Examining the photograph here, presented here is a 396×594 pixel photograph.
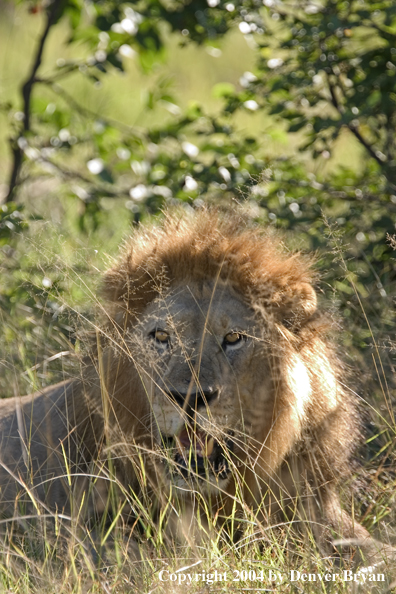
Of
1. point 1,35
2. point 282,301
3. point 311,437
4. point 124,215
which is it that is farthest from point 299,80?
point 1,35

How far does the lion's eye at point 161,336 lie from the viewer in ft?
9.66

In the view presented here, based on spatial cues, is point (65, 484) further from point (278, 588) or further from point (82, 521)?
point (278, 588)

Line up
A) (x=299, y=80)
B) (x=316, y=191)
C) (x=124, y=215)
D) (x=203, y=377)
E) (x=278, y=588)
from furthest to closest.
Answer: (x=124, y=215) < (x=316, y=191) < (x=299, y=80) < (x=203, y=377) < (x=278, y=588)

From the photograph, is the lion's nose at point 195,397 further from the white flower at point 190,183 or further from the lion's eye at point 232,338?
the white flower at point 190,183

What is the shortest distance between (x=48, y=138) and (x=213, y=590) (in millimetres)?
3893

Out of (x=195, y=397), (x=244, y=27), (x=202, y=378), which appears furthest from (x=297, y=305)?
(x=244, y=27)

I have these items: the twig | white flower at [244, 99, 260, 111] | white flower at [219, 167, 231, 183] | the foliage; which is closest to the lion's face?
the foliage

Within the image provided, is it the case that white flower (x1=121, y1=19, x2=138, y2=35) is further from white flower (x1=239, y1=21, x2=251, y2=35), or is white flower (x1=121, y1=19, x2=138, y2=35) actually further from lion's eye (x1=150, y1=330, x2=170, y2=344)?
lion's eye (x1=150, y1=330, x2=170, y2=344)

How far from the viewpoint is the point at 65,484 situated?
2986 mm

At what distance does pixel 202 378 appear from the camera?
2.70 meters

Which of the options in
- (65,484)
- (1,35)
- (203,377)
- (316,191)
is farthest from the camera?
(1,35)

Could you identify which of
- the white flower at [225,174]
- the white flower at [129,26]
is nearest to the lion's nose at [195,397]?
the white flower at [225,174]

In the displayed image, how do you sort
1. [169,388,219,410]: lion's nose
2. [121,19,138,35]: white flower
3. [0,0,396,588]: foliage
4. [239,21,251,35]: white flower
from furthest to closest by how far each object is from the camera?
[121,19,138,35]: white flower, [239,21,251,35]: white flower, [0,0,396,588]: foliage, [169,388,219,410]: lion's nose

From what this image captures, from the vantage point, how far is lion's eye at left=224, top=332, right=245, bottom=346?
2.91m
